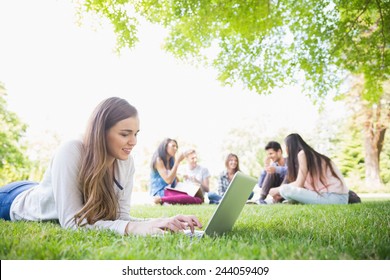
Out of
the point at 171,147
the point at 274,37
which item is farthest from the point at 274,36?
the point at 171,147

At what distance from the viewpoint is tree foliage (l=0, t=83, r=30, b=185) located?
14.9 m

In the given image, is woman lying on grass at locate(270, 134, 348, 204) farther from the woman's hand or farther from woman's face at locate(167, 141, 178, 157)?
the woman's hand

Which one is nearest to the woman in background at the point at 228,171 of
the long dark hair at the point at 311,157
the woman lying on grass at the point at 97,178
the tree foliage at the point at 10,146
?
the long dark hair at the point at 311,157

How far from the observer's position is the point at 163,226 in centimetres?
203

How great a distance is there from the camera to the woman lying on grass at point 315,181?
6.03 metres

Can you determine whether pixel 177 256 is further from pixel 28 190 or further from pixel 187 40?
pixel 187 40

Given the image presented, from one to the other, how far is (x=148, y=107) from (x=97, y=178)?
2340 cm

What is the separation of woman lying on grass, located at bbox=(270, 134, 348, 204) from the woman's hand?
A: 14.3ft

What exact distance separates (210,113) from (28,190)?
81.9 feet

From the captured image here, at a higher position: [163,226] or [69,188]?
[69,188]

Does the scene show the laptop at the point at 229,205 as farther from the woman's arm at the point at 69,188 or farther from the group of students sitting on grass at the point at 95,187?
the woman's arm at the point at 69,188

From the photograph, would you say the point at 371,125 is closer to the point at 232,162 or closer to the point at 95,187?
the point at 232,162

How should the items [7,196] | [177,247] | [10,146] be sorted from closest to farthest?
[177,247], [7,196], [10,146]
